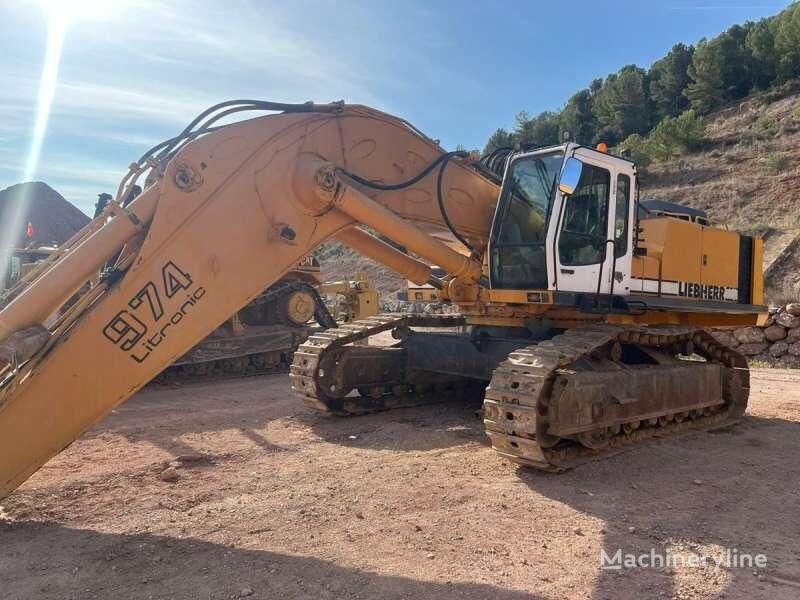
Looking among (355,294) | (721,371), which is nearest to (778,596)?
(721,371)

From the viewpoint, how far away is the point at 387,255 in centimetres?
680

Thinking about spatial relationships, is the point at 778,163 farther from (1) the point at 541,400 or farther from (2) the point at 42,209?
(2) the point at 42,209

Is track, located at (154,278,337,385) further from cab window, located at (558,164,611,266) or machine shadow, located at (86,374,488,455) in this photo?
cab window, located at (558,164,611,266)

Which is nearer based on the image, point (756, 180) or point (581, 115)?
point (756, 180)

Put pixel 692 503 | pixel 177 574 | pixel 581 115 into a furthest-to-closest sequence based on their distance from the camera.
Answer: pixel 581 115
pixel 692 503
pixel 177 574

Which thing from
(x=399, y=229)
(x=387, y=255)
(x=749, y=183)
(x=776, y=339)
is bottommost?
(x=776, y=339)

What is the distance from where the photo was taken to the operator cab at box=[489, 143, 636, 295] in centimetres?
638

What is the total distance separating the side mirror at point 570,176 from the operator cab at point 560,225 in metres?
0.14

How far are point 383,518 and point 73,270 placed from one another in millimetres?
2708

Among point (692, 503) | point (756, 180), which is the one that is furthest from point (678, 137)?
point (692, 503)

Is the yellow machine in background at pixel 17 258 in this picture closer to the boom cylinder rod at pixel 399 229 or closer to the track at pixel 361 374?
the track at pixel 361 374

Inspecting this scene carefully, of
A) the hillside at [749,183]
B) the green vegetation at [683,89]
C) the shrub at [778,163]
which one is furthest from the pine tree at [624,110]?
the shrub at [778,163]

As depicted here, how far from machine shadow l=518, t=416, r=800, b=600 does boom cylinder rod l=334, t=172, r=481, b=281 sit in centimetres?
208

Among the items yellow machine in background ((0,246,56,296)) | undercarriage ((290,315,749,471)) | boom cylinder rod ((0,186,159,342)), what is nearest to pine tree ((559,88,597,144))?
Result: yellow machine in background ((0,246,56,296))
